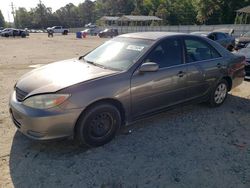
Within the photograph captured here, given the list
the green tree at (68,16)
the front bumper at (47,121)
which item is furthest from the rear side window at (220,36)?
the green tree at (68,16)

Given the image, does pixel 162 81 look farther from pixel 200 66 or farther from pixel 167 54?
pixel 200 66

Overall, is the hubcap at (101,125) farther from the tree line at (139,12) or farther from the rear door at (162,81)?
the tree line at (139,12)

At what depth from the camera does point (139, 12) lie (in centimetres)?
7781

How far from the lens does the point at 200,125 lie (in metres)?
4.75

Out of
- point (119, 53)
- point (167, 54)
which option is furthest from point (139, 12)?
point (119, 53)

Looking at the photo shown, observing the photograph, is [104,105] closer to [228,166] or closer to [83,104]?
[83,104]

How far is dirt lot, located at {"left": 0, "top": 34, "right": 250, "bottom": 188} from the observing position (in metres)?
3.18

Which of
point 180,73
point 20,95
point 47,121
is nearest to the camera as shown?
point 47,121

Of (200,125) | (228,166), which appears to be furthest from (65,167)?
(200,125)

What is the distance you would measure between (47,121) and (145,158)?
1405 millimetres

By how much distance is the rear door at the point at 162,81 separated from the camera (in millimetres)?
4109

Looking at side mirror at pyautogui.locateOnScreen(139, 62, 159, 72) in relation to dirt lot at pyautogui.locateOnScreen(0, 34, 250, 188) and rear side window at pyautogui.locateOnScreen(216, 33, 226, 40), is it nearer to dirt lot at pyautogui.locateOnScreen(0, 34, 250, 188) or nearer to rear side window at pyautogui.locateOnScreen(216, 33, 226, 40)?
dirt lot at pyautogui.locateOnScreen(0, 34, 250, 188)

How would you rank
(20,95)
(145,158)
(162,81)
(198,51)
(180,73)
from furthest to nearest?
(198,51)
(180,73)
(162,81)
(20,95)
(145,158)

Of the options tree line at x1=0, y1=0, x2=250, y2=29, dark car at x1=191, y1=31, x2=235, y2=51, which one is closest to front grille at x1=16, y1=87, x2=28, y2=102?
dark car at x1=191, y1=31, x2=235, y2=51
